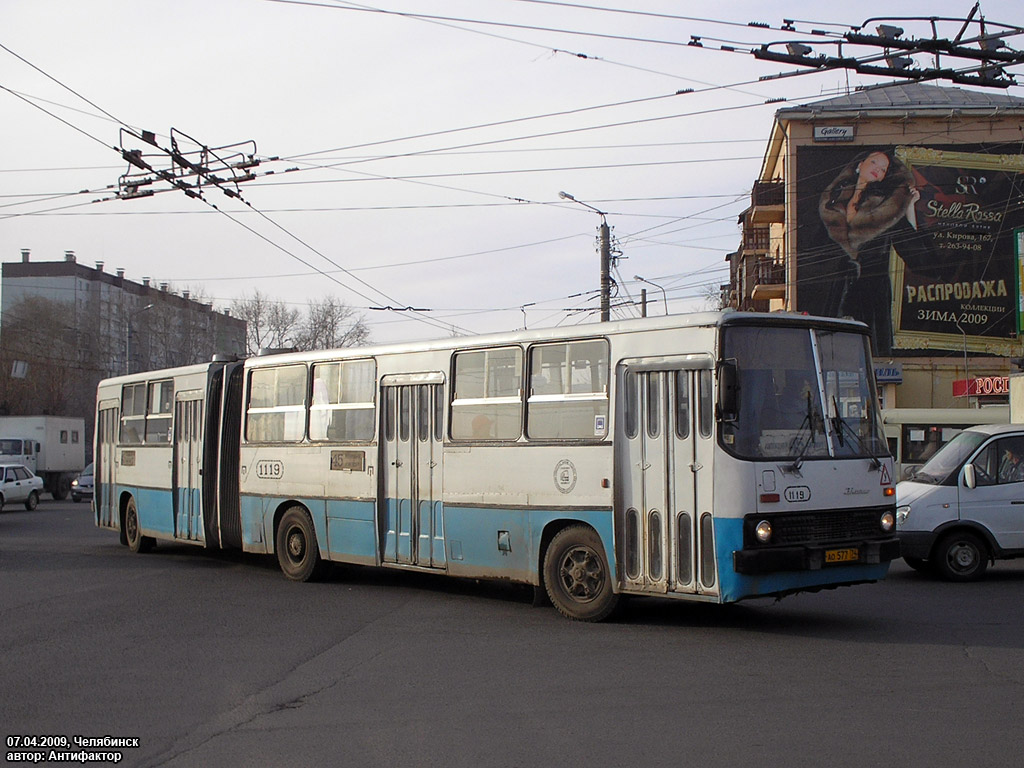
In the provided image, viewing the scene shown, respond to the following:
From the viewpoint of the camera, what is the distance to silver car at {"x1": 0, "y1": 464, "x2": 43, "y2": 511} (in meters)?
34.4

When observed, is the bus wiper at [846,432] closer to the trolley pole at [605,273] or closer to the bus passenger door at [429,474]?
the bus passenger door at [429,474]

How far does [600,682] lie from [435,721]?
156 cm

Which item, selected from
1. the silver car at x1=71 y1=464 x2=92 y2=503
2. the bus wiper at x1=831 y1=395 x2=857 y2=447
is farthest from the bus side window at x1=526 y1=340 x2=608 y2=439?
the silver car at x1=71 y1=464 x2=92 y2=503

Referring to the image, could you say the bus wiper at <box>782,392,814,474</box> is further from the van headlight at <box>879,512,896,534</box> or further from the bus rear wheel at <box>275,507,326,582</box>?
the bus rear wheel at <box>275,507,326,582</box>

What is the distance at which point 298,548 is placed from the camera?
14.9m

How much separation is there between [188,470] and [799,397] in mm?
10562

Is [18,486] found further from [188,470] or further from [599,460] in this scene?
[599,460]

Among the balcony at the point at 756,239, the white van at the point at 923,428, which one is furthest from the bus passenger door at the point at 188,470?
the balcony at the point at 756,239

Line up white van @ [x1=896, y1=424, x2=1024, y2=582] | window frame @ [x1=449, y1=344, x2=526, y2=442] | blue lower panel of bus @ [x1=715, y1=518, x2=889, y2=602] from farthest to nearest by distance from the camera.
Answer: white van @ [x1=896, y1=424, x2=1024, y2=582], window frame @ [x1=449, y1=344, x2=526, y2=442], blue lower panel of bus @ [x1=715, y1=518, x2=889, y2=602]

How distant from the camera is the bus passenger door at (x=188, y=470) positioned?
55.7ft

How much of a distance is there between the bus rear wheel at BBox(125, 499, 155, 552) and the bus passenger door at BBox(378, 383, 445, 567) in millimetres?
7459

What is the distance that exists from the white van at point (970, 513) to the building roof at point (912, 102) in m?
31.1

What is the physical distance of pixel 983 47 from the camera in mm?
11773

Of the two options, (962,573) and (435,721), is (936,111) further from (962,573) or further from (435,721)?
(435,721)
